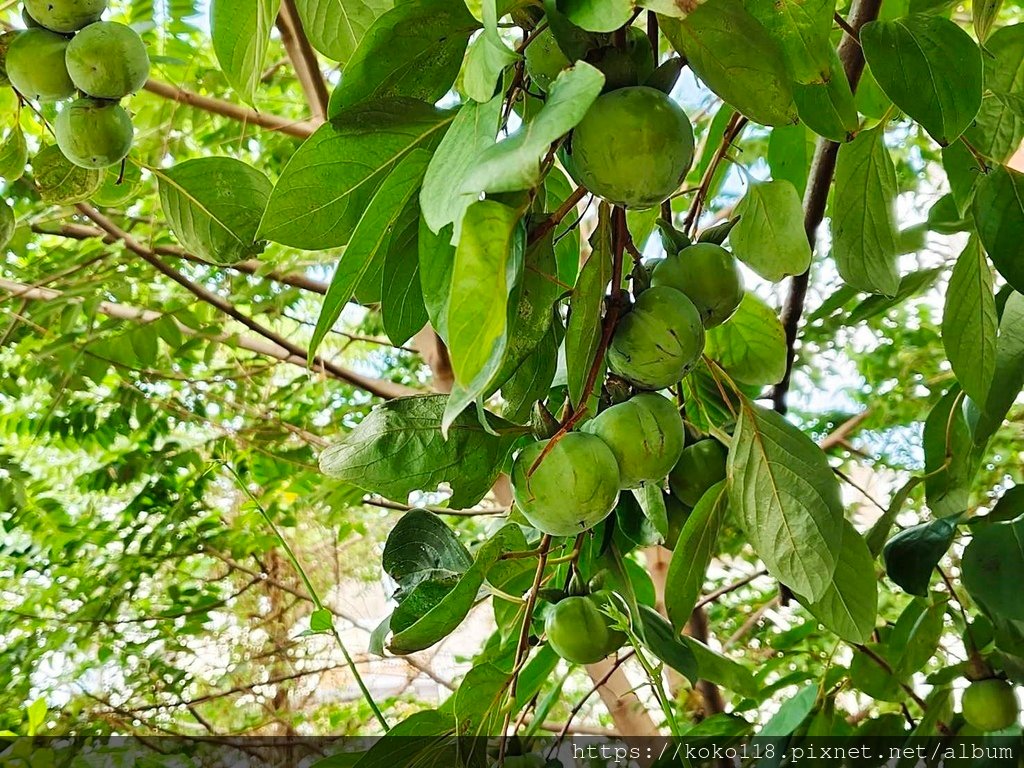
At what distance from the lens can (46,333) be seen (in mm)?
1325

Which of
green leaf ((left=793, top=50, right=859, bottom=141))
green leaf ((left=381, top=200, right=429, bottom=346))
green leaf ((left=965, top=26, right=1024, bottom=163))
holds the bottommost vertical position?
green leaf ((left=381, top=200, right=429, bottom=346))

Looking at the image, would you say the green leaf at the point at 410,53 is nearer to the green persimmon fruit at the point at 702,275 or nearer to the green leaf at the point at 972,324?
the green persimmon fruit at the point at 702,275

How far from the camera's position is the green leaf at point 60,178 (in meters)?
0.50

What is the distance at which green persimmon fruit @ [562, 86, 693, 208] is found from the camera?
0.30 metres

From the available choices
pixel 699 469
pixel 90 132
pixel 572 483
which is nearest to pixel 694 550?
pixel 699 469

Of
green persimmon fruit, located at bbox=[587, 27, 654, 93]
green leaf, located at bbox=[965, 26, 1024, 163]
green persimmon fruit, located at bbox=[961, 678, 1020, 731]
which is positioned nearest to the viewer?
green persimmon fruit, located at bbox=[587, 27, 654, 93]

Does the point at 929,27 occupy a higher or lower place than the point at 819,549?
higher

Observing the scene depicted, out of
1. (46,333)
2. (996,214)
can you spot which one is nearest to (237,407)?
(46,333)

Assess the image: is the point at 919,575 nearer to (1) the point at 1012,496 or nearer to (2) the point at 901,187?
(1) the point at 1012,496

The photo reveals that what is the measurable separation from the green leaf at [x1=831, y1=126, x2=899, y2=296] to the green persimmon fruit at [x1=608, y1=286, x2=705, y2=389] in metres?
0.18

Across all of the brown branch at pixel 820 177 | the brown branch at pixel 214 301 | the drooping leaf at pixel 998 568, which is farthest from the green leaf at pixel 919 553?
the brown branch at pixel 214 301

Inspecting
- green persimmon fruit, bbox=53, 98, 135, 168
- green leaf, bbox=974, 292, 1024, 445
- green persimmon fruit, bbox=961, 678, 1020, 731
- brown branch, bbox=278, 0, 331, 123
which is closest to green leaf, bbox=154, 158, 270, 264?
green persimmon fruit, bbox=53, 98, 135, 168

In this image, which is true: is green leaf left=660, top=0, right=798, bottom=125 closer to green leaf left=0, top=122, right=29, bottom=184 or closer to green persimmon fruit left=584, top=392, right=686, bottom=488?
green persimmon fruit left=584, top=392, right=686, bottom=488

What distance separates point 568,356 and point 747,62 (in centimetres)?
14
